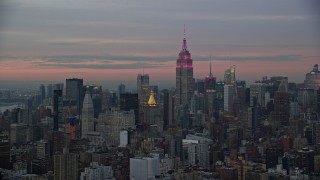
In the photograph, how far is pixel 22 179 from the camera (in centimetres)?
531

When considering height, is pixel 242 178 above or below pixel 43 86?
below

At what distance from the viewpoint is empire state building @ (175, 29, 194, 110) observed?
7930 millimetres

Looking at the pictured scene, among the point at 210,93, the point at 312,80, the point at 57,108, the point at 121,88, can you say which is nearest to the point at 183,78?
the point at 210,93

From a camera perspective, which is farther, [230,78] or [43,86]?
[230,78]

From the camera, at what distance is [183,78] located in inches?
322

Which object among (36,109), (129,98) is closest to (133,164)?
(36,109)

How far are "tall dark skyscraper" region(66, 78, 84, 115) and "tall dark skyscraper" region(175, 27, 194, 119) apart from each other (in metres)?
1.35

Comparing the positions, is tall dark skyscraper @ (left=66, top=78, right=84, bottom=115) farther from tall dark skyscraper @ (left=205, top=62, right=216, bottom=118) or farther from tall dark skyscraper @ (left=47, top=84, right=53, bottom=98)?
tall dark skyscraper @ (left=205, top=62, right=216, bottom=118)

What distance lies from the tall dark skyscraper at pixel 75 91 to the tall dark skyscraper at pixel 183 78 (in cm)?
135

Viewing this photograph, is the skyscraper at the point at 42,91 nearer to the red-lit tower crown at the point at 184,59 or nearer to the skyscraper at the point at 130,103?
the skyscraper at the point at 130,103

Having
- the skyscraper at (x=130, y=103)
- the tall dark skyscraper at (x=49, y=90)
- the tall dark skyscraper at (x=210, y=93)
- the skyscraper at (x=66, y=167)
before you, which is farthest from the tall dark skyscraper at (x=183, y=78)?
the skyscraper at (x=66, y=167)

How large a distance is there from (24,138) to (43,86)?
→ 2.14 ft

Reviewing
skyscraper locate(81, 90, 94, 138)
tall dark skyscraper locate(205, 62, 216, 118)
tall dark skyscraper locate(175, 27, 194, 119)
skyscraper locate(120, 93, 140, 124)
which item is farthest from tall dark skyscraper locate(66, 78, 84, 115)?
tall dark skyscraper locate(205, 62, 216, 118)

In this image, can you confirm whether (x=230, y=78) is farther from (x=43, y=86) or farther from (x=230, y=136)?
(x=43, y=86)
